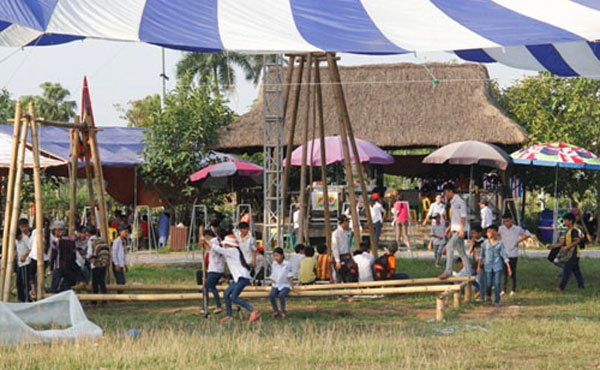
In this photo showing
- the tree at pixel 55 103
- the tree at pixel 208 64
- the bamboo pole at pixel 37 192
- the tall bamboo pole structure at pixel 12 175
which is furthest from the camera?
the tree at pixel 55 103

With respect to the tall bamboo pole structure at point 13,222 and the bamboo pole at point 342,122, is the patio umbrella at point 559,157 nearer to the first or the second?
the bamboo pole at point 342,122

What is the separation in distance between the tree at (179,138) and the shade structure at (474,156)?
7.75m

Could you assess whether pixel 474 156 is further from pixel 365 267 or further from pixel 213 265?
pixel 213 265

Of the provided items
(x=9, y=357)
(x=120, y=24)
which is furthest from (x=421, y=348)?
(x=120, y=24)

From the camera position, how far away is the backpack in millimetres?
15562

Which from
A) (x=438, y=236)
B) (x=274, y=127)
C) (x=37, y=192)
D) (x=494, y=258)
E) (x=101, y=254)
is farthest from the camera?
(x=438, y=236)

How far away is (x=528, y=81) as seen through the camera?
1264 inches

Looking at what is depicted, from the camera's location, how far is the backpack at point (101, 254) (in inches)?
613

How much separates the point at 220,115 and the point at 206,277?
1765cm

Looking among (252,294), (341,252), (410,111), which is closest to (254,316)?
(252,294)

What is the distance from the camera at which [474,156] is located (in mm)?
25984

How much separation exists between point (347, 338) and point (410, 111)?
70.8ft

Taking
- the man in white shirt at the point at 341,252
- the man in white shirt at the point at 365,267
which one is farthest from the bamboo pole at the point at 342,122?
the man in white shirt at the point at 365,267

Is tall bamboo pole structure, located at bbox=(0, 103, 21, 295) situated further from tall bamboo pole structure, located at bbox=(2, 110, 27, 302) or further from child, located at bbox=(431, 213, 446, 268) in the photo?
child, located at bbox=(431, 213, 446, 268)
